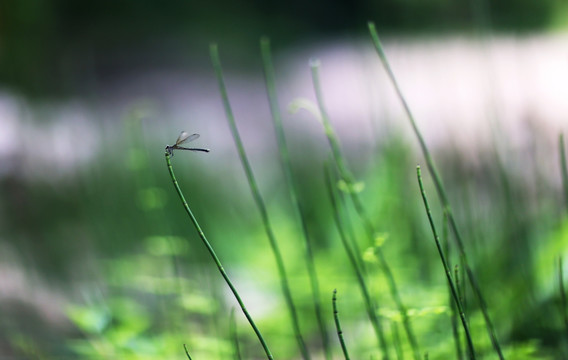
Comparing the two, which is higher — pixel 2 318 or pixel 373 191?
pixel 373 191

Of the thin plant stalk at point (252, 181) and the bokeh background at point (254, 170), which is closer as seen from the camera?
the thin plant stalk at point (252, 181)

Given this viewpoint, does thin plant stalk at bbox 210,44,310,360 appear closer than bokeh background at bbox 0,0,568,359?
Yes

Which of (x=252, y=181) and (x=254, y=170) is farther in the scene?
(x=254, y=170)

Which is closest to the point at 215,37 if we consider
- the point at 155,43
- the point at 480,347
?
the point at 155,43

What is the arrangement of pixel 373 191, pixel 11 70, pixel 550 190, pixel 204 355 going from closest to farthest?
pixel 204 355 < pixel 550 190 < pixel 373 191 < pixel 11 70

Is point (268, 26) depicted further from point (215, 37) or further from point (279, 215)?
point (279, 215)

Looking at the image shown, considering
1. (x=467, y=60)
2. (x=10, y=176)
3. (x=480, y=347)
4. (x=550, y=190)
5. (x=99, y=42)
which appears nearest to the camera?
(x=480, y=347)

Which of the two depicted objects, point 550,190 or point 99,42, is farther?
point 99,42

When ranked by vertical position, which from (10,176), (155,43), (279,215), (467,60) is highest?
(155,43)
